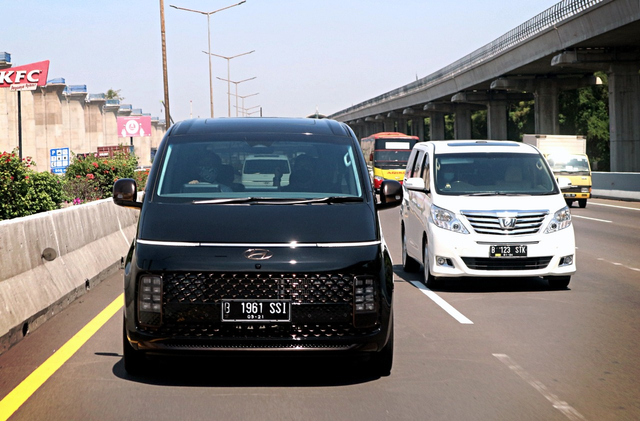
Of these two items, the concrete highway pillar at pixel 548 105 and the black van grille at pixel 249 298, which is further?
the concrete highway pillar at pixel 548 105

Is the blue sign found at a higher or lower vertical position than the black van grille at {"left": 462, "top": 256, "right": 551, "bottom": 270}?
higher

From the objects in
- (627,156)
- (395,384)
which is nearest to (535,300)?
(395,384)

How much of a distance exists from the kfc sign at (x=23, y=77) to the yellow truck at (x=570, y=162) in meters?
34.2

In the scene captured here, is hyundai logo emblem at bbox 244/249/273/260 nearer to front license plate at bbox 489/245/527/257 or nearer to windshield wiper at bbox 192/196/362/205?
windshield wiper at bbox 192/196/362/205

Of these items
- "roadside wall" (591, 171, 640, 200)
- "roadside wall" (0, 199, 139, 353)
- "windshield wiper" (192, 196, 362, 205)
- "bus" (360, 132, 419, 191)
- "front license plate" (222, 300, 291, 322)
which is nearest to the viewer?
"front license plate" (222, 300, 291, 322)

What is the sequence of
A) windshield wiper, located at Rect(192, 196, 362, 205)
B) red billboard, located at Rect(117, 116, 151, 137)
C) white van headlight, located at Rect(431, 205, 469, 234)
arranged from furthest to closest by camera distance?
red billboard, located at Rect(117, 116, 151, 137) < white van headlight, located at Rect(431, 205, 469, 234) < windshield wiper, located at Rect(192, 196, 362, 205)

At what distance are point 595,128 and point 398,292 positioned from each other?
270ft

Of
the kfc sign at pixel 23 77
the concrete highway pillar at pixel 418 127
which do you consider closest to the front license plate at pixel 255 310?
the kfc sign at pixel 23 77

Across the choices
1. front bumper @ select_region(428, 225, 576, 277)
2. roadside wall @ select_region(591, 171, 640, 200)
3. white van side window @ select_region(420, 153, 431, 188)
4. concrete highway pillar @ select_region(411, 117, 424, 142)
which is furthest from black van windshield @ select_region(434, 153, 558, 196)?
concrete highway pillar @ select_region(411, 117, 424, 142)

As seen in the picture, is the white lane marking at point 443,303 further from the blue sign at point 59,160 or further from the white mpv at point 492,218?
the blue sign at point 59,160

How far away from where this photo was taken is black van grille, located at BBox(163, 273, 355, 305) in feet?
19.8

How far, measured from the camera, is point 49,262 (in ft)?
32.0

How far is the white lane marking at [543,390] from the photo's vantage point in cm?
561

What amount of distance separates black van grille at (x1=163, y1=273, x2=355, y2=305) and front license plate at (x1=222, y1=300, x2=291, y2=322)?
0.03 m
